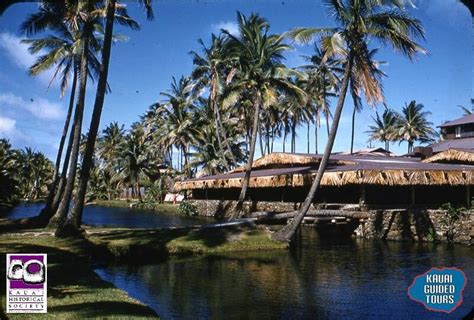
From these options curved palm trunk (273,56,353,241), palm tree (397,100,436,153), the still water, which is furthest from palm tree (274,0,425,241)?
palm tree (397,100,436,153)

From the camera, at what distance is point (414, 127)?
62875 millimetres

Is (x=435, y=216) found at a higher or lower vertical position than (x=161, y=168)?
lower

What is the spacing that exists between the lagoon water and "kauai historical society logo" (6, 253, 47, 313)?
343 cm

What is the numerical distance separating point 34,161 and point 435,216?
213 ft

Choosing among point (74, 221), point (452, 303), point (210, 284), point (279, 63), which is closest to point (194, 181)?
point (279, 63)

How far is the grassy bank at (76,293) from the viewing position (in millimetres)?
7827

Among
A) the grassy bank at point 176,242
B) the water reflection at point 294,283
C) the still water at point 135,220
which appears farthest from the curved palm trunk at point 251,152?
the water reflection at point 294,283

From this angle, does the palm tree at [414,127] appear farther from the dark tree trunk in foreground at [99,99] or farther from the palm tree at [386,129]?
the dark tree trunk in foreground at [99,99]

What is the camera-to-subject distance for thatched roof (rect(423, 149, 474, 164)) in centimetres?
2677

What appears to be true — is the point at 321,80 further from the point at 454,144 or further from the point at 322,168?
the point at 322,168

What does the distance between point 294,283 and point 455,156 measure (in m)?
19.2

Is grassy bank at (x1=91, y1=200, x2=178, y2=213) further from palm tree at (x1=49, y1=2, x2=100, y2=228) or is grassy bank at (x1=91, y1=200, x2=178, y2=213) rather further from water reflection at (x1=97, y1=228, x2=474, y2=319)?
water reflection at (x1=97, y1=228, x2=474, y2=319)

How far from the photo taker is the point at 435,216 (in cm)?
2083

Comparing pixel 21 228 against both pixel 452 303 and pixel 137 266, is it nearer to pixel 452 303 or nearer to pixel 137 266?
pixel 137 266
